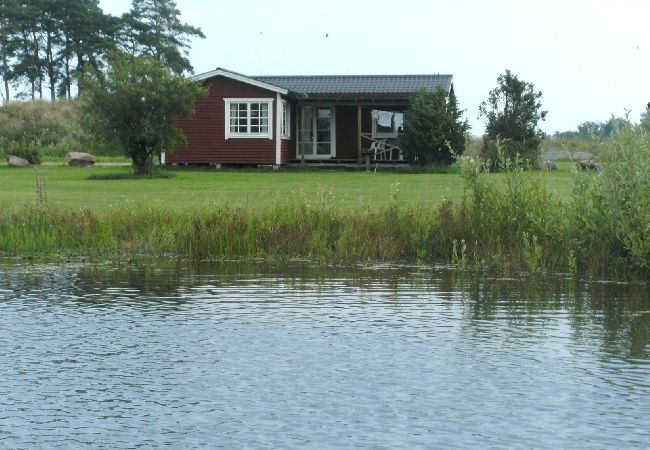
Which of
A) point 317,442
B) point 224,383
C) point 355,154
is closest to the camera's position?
point 317,442

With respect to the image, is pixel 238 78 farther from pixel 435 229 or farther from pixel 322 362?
pixel 322 362

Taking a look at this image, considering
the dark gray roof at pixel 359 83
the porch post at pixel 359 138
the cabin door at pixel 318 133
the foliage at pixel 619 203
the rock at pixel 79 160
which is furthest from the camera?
the cabin door at pixel 318 133

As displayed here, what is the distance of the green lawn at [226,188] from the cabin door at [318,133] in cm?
531

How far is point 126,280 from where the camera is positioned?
1709 cm

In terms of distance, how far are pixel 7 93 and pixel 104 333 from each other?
68828 mm

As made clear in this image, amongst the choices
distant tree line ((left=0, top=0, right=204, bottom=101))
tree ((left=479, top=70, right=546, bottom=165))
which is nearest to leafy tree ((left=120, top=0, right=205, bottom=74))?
distant tree line ((left=0, top=0, right=204, bottom=101))

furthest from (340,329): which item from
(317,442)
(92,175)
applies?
(92,175)

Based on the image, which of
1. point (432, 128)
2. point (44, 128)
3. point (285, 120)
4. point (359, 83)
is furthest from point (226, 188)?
point (44, 128)

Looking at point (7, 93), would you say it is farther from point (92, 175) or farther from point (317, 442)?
point (317, 442)

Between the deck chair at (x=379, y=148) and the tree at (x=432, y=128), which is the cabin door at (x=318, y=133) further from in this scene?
the tree at (x=432, y=128)

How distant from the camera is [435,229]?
19484 millimetres

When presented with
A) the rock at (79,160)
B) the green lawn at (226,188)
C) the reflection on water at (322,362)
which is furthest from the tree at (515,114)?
the reflection on water at (322,362)

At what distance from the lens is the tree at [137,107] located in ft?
127

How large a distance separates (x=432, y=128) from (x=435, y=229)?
23786 mm
